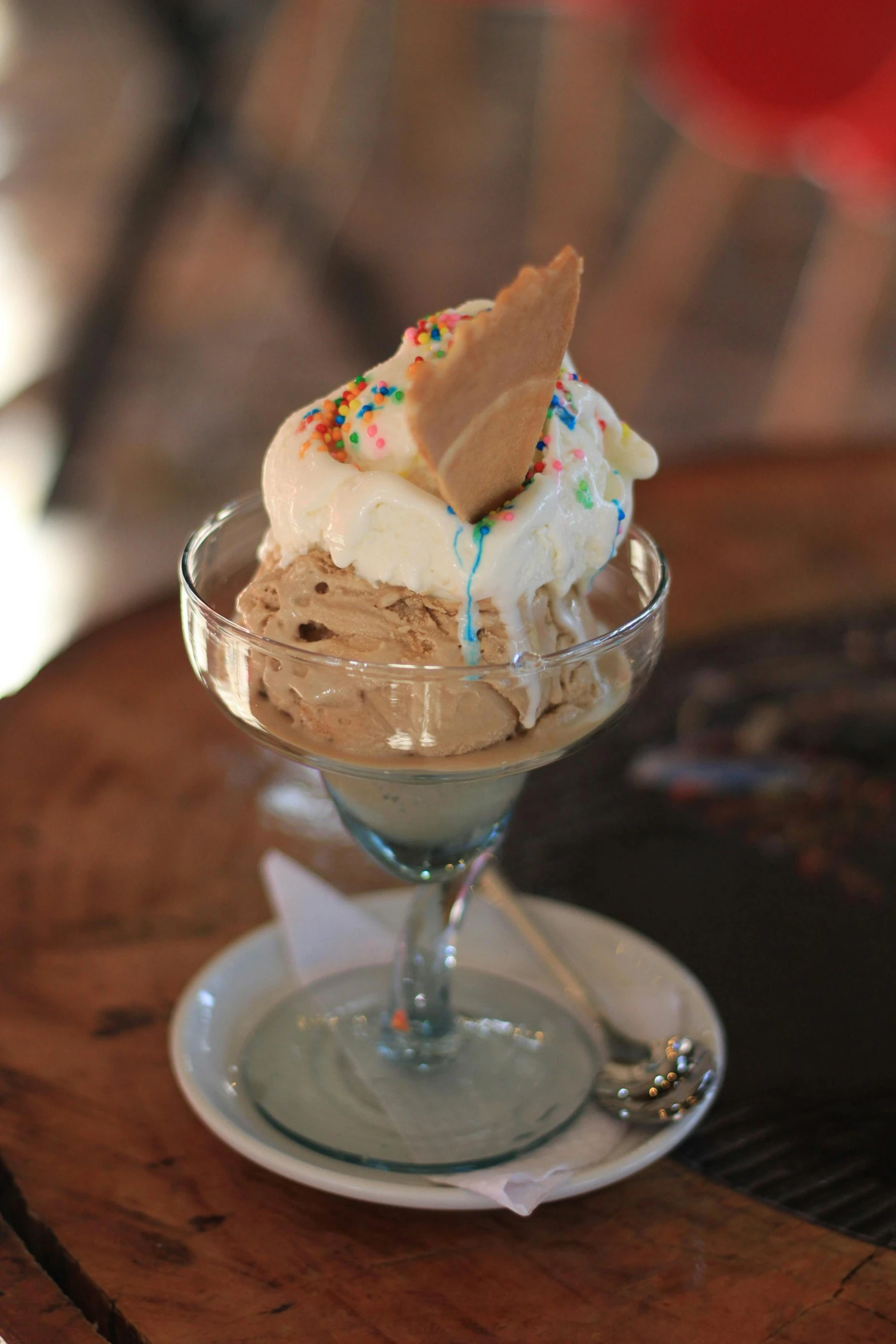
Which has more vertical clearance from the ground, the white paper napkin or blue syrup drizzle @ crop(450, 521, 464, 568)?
blue syrup drizzle @ crop(450, 521, 464, 568)

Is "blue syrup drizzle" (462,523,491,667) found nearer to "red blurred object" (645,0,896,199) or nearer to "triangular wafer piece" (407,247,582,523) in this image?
"triangular wafer piece" (407,247,582,523)

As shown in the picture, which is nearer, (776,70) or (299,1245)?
(299,1245)

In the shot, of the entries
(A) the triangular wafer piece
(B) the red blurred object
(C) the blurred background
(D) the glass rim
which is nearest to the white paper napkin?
(D) the glass rim


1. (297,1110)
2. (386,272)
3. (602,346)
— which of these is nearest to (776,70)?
(602,346)

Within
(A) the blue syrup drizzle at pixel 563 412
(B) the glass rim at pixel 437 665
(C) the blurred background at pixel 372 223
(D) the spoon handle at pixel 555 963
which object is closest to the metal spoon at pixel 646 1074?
(D) the spoon handle at pixel 555 963

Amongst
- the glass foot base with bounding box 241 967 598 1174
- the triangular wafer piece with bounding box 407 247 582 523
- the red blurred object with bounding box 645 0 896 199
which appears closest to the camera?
the triangular wafer piece with bounding box 407 247 582 523

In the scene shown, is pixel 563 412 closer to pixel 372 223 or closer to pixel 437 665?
pixel 437 665

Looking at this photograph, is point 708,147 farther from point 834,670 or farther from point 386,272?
point 834,670
